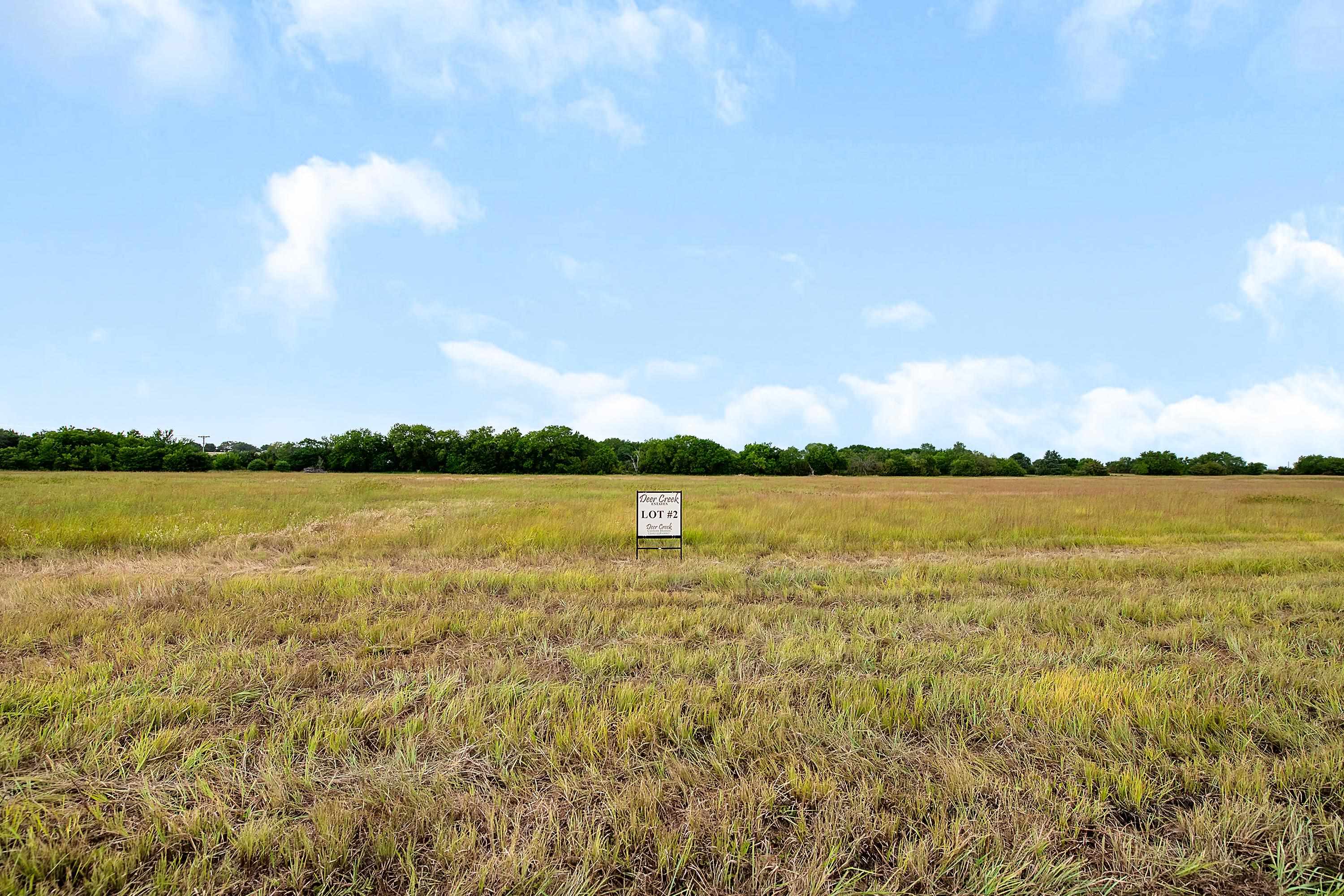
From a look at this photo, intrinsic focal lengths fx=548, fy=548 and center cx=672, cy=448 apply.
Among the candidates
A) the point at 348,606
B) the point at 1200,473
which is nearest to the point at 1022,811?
the point at 348,606

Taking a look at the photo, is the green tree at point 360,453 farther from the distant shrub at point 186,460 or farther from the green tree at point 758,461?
the green tree at point 758,461

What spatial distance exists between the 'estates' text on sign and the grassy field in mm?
2133

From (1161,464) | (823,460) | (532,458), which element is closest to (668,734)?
(532,458)

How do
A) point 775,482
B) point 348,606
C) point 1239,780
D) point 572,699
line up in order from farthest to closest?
1. point 775,482
2. point 348,606
3. point 572,699
4. point 1239,780

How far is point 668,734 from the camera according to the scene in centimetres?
322

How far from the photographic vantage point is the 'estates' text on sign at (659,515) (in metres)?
10.1

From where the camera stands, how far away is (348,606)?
6.07 meters

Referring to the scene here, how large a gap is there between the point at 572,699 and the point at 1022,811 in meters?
2.52

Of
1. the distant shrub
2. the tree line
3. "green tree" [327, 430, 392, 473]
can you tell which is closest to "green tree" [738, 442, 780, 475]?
the tree line

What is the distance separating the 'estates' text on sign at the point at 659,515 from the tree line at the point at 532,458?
8292cm

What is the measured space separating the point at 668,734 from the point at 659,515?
7073mm

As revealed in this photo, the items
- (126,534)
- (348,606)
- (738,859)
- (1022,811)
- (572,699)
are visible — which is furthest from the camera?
(126,534)

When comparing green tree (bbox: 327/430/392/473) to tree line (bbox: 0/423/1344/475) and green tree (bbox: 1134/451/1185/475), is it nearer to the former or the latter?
tree line (bbox: 0/423/1344/475)

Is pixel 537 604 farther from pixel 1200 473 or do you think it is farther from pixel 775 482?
pixel 1200 473
